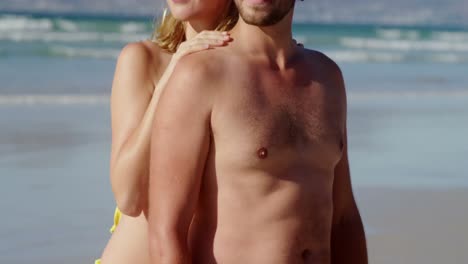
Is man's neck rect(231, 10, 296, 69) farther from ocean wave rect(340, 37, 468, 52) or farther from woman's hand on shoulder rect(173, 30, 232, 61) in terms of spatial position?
ocean wave rect(340, 37, 468, 52)

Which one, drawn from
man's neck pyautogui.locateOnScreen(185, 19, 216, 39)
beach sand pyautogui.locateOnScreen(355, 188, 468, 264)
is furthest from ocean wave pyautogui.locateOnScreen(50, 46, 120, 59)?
man's neck pyautogui.locateOnScreen(185, 19, 216, 39)

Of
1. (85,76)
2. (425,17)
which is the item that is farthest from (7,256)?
(425,17)

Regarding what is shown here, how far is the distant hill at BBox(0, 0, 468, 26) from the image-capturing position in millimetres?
53719

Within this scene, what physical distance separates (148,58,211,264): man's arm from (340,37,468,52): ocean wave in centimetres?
2827

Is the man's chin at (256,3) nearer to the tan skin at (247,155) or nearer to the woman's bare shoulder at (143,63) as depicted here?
the tan skin at (247,155)

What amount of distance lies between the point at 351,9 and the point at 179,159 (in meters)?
56.6

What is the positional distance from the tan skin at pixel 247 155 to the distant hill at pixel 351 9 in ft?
159

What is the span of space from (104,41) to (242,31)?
87.6 feet

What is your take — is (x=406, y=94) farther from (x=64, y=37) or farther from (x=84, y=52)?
(x=64, y=37)

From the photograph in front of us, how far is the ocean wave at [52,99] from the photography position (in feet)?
43.7

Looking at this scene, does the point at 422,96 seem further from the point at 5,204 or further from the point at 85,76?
the point at 5,204

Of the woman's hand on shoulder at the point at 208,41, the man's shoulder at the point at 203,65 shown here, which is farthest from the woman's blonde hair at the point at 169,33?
the man's shoulder at the point at 203,65

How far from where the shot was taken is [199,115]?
9.26ft

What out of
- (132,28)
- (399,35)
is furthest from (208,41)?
(399,35)
